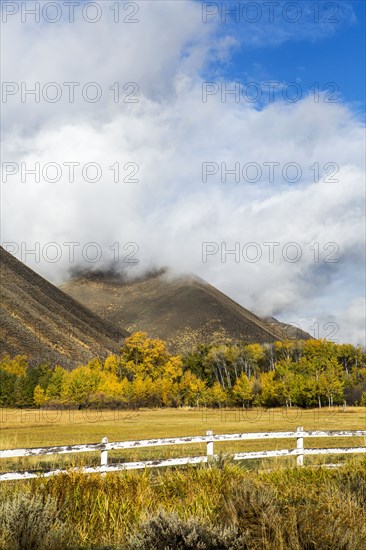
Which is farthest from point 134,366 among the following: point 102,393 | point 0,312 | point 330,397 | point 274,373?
point 0,312

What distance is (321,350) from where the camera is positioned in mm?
126250

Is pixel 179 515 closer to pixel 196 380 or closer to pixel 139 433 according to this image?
pixel 139 433

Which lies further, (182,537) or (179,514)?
(179,514)

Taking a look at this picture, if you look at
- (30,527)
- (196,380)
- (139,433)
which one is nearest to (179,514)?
(30,527)

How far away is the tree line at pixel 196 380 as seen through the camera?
324 feet

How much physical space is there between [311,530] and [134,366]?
109787mm

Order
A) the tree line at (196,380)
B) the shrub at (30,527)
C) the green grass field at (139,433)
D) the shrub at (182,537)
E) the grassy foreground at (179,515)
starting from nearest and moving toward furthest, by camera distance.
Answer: the shrub at (182,537), the grassy foreground at (179,515), the shrub at (30,527), the green grass field at (139,433), the tree line at (196,380)

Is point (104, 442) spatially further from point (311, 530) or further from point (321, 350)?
point (321, 350)

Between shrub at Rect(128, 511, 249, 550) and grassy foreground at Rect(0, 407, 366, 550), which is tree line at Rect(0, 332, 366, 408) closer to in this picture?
grassy foreground at Rect(0, 407, 366, 550)

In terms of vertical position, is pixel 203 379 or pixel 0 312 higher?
pixel 0 312

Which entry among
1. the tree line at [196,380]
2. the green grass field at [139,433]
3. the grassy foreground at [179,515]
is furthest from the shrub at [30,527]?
the tree line at [196,380]

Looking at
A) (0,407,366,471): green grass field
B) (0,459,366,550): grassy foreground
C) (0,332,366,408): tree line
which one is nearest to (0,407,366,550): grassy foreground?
(0,459,366,550): grassy foreground

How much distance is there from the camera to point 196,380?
114750 mm

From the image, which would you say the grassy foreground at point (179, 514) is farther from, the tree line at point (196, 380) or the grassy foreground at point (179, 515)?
the tree line at point (196, 380)
